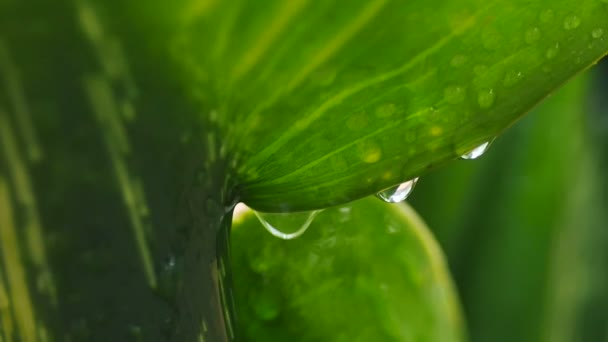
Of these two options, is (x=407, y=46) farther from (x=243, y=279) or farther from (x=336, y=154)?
(x=243, y=279)

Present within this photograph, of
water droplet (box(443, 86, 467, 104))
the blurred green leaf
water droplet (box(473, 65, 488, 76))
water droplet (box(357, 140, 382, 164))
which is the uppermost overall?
the blurred green leaf

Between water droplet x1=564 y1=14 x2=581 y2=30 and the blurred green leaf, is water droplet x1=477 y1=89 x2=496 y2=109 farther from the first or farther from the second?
the blurred green leaf

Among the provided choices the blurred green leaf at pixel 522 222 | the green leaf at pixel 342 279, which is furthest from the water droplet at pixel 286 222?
the blurred green leaf at pixel 522 222

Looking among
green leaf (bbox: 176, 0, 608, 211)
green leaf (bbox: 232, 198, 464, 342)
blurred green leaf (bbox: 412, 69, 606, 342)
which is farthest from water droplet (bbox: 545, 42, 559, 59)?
blurred green leaf (bbox: 412, 69, 606, 342)

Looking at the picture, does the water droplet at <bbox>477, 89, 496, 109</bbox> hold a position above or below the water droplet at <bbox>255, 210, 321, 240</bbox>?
below

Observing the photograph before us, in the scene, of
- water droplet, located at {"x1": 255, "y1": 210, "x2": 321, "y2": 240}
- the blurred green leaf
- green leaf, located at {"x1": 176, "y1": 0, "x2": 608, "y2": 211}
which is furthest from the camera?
the blurred green leaf

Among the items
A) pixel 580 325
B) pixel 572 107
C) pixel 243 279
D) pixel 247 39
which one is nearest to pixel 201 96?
pixel 247 39

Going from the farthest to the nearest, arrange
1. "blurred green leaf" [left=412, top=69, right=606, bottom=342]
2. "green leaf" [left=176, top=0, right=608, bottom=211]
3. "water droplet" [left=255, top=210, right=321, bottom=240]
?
"blurred green leaf" [left=412, top=69, right=606, bottom=342]
"water droplet" [left=255, top=210, right=321, bottom=240]
"green leaf" [left=176, top=0, right=608, bottom=211]
